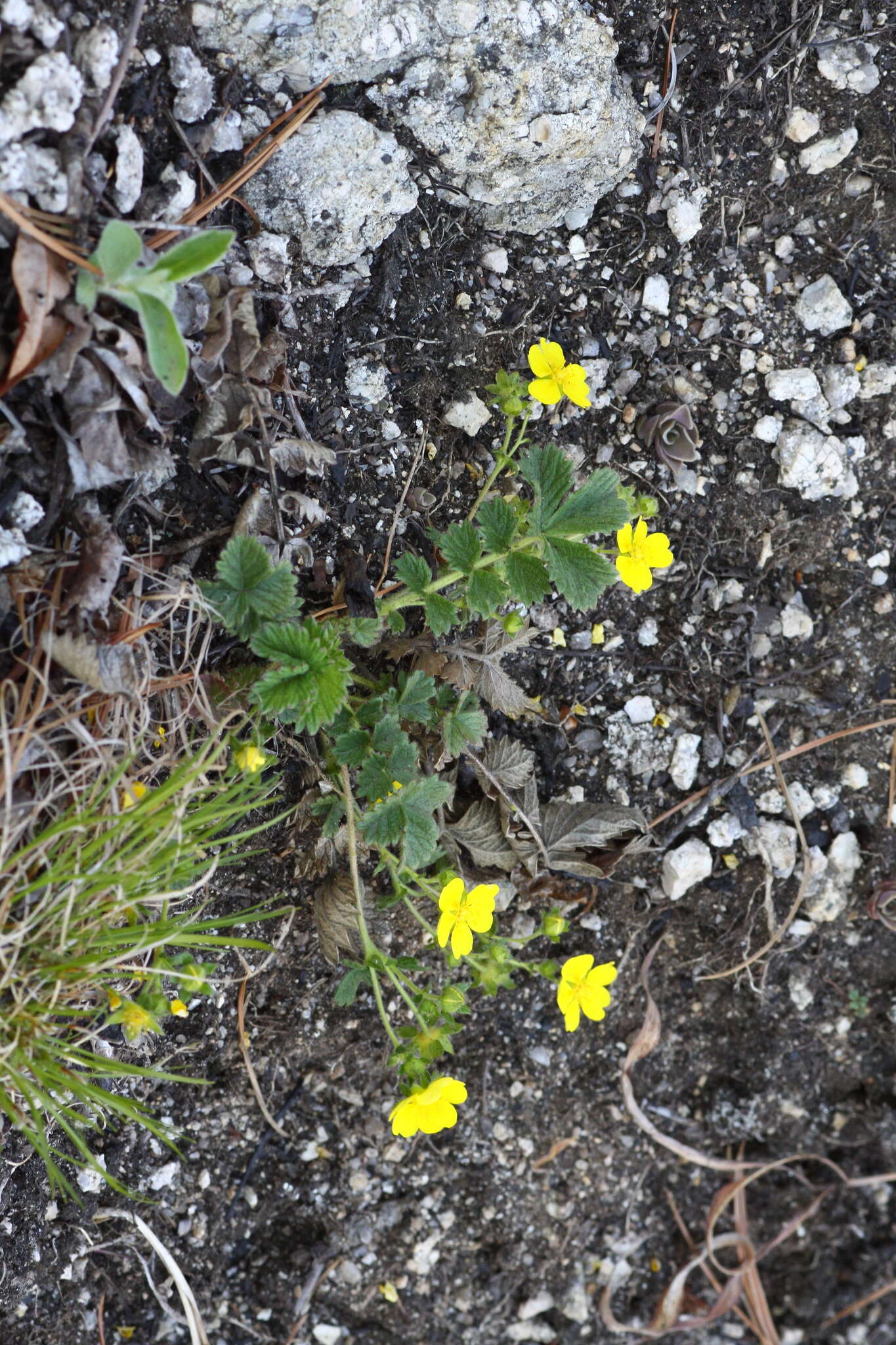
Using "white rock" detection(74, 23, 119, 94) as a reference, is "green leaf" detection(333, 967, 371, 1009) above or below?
below

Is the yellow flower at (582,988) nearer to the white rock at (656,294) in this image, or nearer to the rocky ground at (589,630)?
the rocky ground at (589,630)

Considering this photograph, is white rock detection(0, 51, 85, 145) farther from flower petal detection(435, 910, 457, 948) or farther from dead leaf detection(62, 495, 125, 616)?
flower petal detection(435, 910, 457, 948)

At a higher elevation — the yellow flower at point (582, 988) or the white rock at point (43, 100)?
the white rock at point (43, 100)


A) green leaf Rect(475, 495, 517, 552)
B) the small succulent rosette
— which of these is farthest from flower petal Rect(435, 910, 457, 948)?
the small succulent rosette

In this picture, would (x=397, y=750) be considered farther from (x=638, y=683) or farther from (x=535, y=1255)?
(x=535, y=1255)

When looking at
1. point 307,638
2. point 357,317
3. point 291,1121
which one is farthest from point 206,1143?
point 357,317

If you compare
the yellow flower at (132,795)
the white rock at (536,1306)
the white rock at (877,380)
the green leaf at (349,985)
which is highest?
the yellow flower at (132,795)

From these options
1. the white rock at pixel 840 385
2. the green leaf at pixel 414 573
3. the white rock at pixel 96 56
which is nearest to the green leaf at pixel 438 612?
the green leaf at pixel 414 573

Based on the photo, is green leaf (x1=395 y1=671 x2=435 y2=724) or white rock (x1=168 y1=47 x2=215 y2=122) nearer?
white rock (x1=168 y1=47 x2=215 y2=122)
